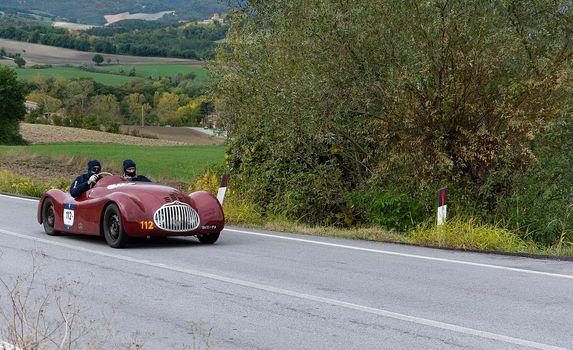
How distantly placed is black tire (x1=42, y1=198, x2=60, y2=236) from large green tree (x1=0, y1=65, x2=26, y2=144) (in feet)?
215

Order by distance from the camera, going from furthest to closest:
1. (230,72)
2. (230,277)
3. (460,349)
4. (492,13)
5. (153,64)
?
(153,64), (230,72), (492,13), (230,277), (460,349)

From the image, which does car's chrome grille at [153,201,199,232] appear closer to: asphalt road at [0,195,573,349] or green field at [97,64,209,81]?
asphalt road at [0,195,573,349]

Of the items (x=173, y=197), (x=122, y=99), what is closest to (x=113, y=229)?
(x=173, y=197)

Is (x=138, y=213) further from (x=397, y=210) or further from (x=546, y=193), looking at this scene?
(x=546, y=193)

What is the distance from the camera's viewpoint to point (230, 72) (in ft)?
63.7

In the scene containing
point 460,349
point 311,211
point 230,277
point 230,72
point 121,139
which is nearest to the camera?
point 460,349

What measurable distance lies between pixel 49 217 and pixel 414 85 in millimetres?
6605

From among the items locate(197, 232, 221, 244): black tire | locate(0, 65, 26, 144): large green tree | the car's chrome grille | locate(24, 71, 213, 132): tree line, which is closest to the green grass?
locate(24, 71, 213, 132): tree line

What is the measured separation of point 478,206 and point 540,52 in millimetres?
2864

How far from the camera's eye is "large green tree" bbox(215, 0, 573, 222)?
49.2ft

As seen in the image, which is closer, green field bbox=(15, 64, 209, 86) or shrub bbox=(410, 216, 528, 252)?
shrub bbox=(410, 216, 528, 252)

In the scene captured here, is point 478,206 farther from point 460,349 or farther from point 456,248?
point 460,349

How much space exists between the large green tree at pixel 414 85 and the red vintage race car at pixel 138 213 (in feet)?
12.4

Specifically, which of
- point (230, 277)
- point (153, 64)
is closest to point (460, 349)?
point (230, 277)
